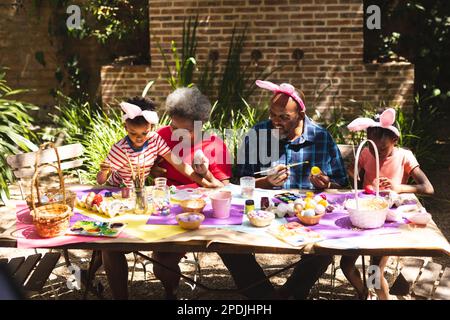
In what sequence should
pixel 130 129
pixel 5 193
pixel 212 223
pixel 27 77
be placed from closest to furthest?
pixel 212 223, pixel 130 129, pixel 5 193, pixel 27 77

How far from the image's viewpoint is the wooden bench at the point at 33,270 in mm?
3590

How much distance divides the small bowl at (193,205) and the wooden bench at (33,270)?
3.14 feet

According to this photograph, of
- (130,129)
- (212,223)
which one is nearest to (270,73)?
(130,129)

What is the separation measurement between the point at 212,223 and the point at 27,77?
5950 mm

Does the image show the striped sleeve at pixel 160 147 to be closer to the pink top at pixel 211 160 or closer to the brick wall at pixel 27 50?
the pink top at pixel 211 160

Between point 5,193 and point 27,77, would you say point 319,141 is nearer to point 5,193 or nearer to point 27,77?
point 5,193

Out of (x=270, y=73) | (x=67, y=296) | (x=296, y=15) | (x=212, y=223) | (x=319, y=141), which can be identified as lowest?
(x=67, y=296)

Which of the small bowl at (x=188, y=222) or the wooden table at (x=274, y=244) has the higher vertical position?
the small bowl at (x=188, y=222)

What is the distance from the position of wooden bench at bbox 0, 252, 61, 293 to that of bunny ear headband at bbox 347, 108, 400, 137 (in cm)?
208

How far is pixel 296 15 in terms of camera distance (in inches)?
287

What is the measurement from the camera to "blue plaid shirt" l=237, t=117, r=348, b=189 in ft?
14.2

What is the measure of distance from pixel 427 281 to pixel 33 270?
8.15ft

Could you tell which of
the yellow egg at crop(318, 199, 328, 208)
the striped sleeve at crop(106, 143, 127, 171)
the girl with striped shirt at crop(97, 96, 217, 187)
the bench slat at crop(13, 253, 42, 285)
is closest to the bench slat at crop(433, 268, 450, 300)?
the yellow egg at crop(318, 199, 328, 208)

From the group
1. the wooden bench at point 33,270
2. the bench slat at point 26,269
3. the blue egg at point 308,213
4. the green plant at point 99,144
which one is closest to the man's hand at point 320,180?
the blue egg at point 308,213
